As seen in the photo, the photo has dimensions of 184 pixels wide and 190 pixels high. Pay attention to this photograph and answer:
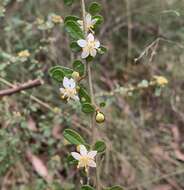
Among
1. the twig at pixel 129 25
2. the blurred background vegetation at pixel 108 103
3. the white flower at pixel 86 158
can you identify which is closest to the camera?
the white flower at pixel 86 158

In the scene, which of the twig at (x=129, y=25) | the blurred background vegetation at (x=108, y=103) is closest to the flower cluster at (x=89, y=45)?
the blurred background vegetation at (x=108, y=103)

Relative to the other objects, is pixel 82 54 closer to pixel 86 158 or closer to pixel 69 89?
pixel 69 89

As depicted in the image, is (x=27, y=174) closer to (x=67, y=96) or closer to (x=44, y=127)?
(x=44, y=127)

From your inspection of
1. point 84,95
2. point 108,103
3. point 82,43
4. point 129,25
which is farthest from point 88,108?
point 129,25

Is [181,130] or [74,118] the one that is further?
[181,130]

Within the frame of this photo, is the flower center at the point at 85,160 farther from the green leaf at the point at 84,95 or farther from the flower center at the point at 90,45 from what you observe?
the flower center at the point at 90,45

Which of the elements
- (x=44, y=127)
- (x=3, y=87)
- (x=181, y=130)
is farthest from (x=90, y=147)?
(x=181, y=130)
